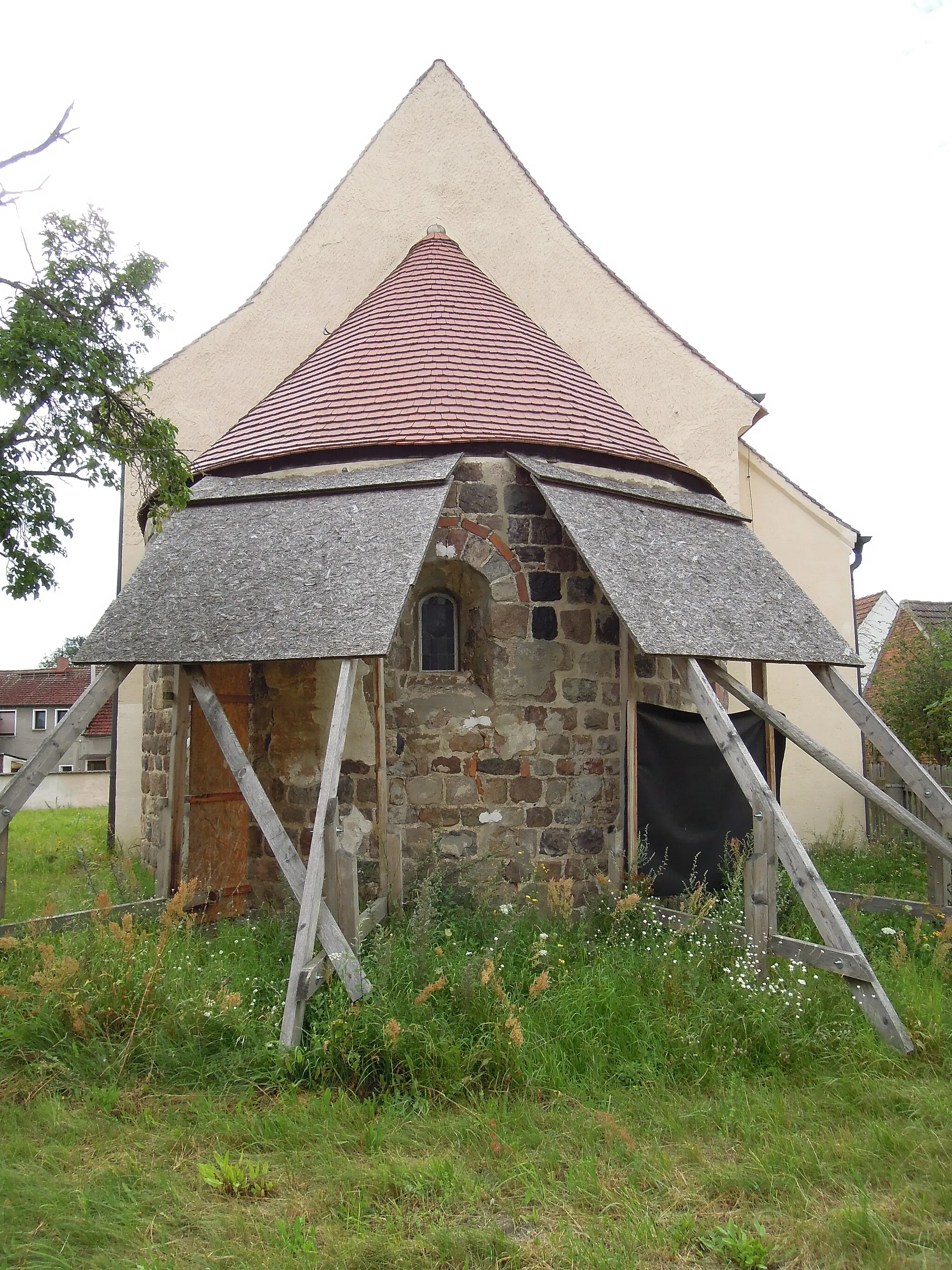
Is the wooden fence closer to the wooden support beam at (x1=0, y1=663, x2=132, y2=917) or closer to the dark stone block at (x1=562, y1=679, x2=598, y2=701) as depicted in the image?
the dark stone block at (x1=562, y1=679, x2=598, y2=701)

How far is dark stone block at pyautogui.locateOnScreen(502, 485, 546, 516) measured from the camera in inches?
271

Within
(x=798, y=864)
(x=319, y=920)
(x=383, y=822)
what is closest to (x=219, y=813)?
(x=383, y=822)

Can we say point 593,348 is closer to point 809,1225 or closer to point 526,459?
point 526,459

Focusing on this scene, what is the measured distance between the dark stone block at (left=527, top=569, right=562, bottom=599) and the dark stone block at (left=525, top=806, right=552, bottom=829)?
1557 mm

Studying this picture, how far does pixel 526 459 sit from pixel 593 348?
4.64m

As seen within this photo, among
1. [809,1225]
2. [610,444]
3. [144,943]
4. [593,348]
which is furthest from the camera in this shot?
[593,348]

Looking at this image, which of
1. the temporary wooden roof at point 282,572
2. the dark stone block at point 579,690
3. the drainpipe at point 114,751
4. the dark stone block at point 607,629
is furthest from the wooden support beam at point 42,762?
the drainpipe at point 114,751

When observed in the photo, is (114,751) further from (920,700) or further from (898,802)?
(920,700)

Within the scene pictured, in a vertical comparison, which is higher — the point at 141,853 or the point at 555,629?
the point at 555,629

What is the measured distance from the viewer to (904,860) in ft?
30.2

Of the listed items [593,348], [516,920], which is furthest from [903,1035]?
[593,348]

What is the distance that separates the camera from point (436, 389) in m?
7.49

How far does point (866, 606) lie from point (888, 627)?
0.74 metres

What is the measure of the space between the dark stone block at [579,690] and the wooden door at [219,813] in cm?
248
